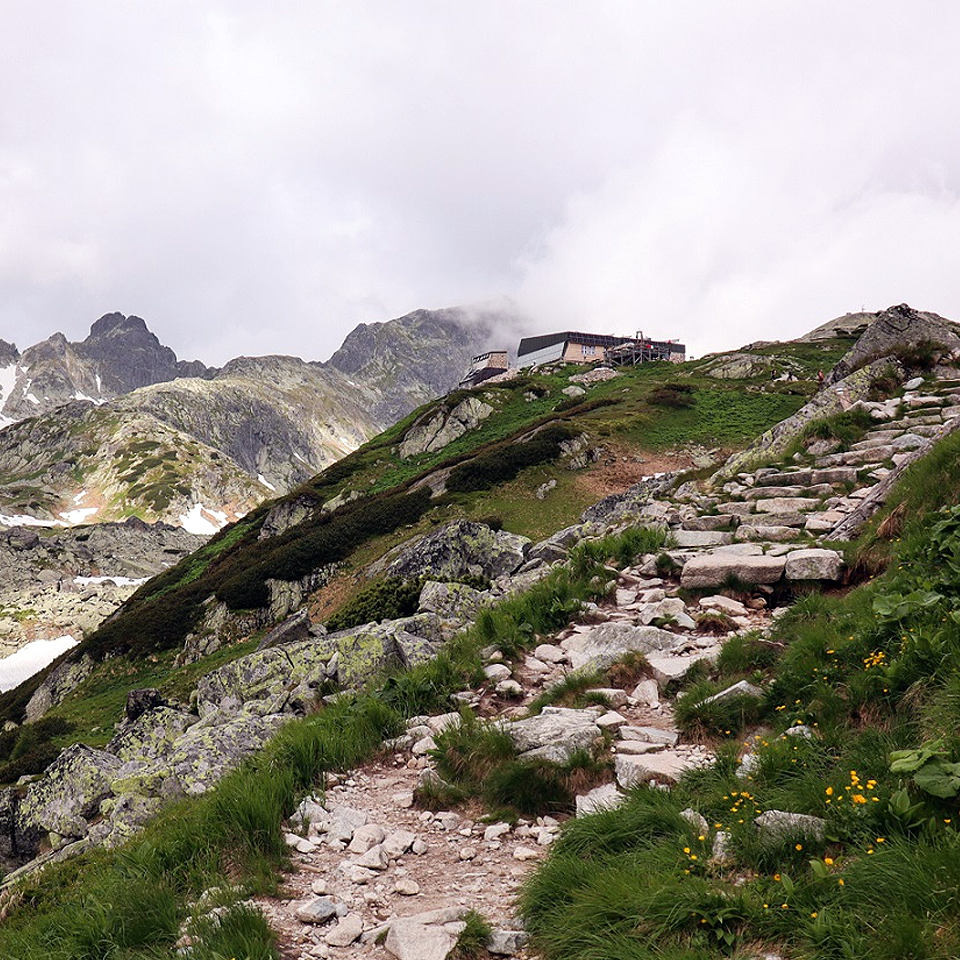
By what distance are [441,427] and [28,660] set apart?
195 feet

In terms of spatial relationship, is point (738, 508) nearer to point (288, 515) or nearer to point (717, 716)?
point (717, 716)

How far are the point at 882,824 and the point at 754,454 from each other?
828 inches

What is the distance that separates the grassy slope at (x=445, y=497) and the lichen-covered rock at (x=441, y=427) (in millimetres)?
1180

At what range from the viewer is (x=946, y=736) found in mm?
4094

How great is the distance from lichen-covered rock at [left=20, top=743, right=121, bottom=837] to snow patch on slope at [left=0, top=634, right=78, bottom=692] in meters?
64.0

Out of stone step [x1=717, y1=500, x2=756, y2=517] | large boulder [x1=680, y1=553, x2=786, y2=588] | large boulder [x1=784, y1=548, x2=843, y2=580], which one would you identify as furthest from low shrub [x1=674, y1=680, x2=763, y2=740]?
stone step [x1=717, y1=500, x2=756, y2=517]

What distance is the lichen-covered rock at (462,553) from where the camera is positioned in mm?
26078

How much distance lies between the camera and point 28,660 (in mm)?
75312

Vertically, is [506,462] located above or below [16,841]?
above

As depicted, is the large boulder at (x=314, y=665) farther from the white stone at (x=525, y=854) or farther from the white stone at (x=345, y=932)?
the white stone at (x=345, y=932)

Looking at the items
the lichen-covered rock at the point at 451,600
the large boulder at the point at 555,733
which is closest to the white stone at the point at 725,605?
the large boulder at the point at 555,733

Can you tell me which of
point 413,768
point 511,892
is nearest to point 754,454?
point 413,768

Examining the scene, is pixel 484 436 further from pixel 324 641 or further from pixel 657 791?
pixel 657 791

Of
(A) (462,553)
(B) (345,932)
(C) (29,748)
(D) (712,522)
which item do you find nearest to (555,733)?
(B) (345,932)
